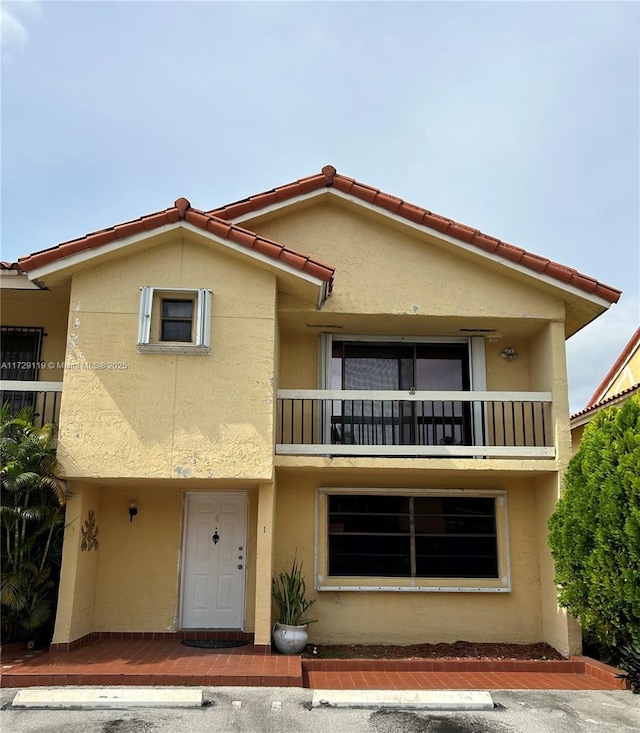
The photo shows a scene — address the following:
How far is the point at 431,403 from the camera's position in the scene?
11.3 meters

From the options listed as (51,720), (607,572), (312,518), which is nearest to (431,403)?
(312,518)

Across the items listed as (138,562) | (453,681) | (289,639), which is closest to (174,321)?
(138,562)

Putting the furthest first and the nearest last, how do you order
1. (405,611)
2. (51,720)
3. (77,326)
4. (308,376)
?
(308,376) → (405,611) → (77,326) → (51,720)

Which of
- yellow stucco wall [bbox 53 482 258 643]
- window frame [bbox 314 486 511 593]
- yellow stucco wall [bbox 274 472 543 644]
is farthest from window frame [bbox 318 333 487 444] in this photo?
Answer: yellow stucco wall [bbox 53 482 258 643]

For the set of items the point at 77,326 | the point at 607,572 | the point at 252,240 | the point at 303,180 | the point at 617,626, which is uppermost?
the point at 303,180

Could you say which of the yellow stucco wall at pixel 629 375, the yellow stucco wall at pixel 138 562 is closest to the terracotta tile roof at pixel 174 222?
the yellow stucco wall at pixel 138 562

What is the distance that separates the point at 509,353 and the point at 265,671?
6.78m

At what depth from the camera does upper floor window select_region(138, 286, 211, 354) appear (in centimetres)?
934

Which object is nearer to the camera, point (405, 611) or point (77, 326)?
point (77, 326)

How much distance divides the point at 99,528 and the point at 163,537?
1048mm

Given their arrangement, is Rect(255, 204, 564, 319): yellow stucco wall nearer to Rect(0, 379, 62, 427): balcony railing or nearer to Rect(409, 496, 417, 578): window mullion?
Rect(409, 496, 417, 578): window mullion

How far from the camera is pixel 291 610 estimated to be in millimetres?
9555

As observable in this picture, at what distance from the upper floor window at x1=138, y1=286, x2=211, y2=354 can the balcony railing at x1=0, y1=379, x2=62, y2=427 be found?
5.72 ft

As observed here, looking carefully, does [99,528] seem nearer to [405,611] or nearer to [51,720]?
[51,720]
